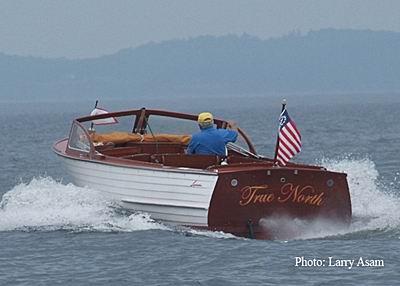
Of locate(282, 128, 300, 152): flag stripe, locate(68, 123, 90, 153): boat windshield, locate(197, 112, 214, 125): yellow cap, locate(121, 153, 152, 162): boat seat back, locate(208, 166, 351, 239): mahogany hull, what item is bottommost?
locate(208, 166, 351, 239): mahogany hull

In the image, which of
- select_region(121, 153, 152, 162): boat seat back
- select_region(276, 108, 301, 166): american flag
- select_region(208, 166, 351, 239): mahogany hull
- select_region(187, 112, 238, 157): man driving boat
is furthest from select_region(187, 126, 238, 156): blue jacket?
select_region(208, 166, 351, 239): mahogany hull

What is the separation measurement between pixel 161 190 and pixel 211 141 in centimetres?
157

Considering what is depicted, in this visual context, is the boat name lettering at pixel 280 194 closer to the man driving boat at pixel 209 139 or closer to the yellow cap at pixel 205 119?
the man driving boat at pixel 209 139

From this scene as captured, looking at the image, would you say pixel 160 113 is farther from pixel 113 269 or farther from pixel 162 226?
pixel 113 269

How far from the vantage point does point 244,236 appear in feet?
67.6

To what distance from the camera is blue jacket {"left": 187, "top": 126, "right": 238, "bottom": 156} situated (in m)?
22.2

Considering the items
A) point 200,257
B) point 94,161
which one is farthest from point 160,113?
point 200,257

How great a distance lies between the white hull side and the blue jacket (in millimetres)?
1346

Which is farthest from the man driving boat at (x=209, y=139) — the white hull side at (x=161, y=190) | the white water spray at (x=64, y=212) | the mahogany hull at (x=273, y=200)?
the mahogany hull at (x=273, y=200)

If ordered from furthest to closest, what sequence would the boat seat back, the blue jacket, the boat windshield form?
1. the boat windshield
2. the boat seat back
3. the blue jacket

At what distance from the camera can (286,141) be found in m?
20.8

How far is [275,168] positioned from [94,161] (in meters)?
3.69

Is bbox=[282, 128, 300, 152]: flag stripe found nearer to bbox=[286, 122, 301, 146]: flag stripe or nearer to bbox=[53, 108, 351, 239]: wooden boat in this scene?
bbox=[286, 122, 301, 146]: flag stripe

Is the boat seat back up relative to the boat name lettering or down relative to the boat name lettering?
up
